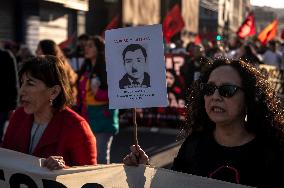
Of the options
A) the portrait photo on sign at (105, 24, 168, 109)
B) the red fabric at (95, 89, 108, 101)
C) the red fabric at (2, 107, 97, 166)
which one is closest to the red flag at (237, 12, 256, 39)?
the red fabric at (95, 89, 108, 101)

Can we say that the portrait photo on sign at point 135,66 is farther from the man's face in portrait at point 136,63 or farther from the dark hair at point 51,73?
the dark hair at point 51,73

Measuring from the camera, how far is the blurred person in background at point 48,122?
3.30 metres

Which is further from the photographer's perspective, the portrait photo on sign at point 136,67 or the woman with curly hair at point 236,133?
the portrait photo on sign at point 136,67

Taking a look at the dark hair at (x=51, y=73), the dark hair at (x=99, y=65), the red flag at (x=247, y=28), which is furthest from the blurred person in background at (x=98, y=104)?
the red flag at (x=247, y=28)

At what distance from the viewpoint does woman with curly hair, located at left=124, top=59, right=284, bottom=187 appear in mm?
2656

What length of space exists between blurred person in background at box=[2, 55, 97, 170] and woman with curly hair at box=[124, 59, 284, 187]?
51cm

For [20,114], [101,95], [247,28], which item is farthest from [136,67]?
[247,28]

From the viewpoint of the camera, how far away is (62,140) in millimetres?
3291

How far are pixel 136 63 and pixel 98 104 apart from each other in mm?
2718

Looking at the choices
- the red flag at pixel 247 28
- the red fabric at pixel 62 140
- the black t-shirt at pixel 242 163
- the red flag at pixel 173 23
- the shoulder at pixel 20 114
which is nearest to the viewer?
the black t-shirt at pixel 242 163

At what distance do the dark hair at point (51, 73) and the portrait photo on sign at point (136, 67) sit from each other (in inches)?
22.1

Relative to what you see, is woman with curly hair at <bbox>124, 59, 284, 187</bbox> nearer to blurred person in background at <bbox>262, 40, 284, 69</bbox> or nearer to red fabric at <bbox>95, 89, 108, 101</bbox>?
red fabric at <bbox>95, 89, 108, 101</bbox>

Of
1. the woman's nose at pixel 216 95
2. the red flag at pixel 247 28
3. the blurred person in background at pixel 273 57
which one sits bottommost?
the woman's nose at pixel 216 95

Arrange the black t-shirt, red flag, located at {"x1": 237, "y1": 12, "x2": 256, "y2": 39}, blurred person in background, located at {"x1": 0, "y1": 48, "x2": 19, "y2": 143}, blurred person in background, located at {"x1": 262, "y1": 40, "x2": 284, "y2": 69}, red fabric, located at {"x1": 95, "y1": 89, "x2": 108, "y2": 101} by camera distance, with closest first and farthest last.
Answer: the black t-shirt < red fabric, located at {"x1": 95, "y1": 89, "x2": 108, "y2": 101} < blurred person in background, located at {"x1": 0, "y1": 48, "x2": 19, "y2": 143} < blurred person in background, located at {"x1": 262, "y1": 40, "x2": 284, "y2": 69} < red flag, located at {"x1": 237, "y1": 12, "x2": 256, "y2": 39}
